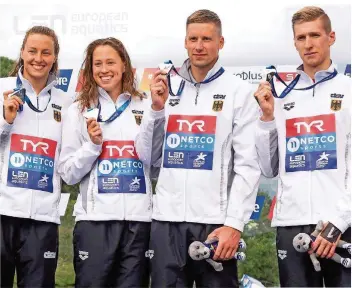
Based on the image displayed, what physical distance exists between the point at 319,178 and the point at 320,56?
0.62 metres

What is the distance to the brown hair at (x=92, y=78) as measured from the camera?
415 cm

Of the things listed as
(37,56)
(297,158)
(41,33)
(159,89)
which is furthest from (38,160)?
(297,158)

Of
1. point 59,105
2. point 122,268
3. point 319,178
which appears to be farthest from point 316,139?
point 59,105

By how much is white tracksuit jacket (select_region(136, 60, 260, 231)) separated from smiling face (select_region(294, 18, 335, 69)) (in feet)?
1.13

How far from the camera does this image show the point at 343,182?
3.71 metres

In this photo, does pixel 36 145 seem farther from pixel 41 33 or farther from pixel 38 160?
pixel 41 33

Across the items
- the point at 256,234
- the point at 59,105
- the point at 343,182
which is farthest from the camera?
the point at 256,234

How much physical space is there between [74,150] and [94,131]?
298 millimetres

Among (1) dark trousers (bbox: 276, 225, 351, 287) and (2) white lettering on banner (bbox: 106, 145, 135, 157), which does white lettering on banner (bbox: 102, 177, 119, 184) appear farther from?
(1) dark trousers (bbox: 276, 225, 351, 287)

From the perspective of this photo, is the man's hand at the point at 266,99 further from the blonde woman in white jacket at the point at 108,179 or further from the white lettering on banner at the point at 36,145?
the white lettering on banner at the point at 36,145

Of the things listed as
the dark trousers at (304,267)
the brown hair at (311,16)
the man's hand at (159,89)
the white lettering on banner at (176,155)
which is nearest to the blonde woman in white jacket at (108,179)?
the white lettering on banner at (176,155)

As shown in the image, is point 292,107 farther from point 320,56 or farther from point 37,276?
point 37,276

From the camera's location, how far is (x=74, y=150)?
13.5 feet

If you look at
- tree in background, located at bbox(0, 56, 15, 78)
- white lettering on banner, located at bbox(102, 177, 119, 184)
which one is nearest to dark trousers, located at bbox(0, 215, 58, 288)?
white lettering on banner, located at bbox(102, 177, 119, 184)
